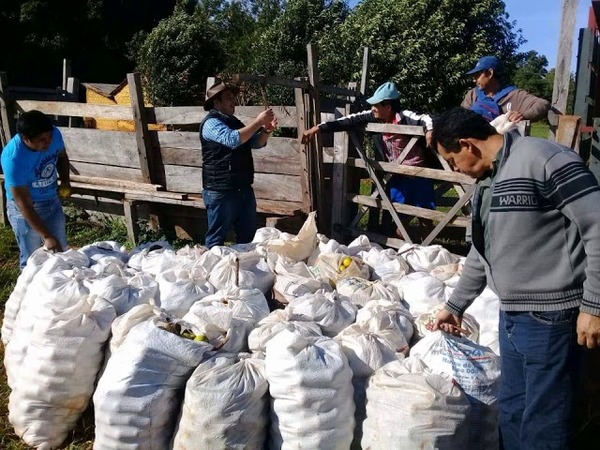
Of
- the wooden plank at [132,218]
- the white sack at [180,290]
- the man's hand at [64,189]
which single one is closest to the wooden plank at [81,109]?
the wooden plank at [132,218]

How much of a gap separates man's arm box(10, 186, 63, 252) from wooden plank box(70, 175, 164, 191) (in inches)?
86.9

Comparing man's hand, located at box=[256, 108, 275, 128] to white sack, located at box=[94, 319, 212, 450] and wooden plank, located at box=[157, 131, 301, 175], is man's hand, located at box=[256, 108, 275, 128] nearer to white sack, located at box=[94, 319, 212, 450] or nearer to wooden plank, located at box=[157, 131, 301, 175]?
wooden plank, located at box=[157, 131, 301, 175]

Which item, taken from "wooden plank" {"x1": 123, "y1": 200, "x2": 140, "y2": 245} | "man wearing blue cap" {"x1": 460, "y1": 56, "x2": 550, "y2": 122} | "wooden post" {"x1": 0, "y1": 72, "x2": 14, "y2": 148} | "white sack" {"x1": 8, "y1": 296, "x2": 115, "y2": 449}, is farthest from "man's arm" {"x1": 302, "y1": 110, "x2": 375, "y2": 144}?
"wooden post" {"x1": 0, "y1": 72, "x2": 14, "y2": 148}

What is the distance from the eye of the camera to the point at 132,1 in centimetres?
2327

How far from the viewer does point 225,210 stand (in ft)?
15.9

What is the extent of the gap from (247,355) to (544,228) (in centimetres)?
159

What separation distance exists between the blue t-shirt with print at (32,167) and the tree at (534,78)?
82.7 ft

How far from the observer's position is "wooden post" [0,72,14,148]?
764 cm

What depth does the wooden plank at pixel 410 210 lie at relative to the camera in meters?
4.99

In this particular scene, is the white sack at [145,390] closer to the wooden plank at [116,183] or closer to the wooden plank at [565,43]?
the wooden plank at [565,43]

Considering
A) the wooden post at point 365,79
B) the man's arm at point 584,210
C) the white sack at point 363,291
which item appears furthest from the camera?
the wooden post at point 365,79

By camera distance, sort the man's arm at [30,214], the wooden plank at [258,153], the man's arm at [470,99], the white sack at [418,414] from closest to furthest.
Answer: the white sack at [418,414] < the man's arm at [30,214] < the man's arm at [470,99] < the wooden plank at [258,153]

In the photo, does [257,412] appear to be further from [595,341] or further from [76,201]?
[76,201]

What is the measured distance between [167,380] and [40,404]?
2.71 feet
